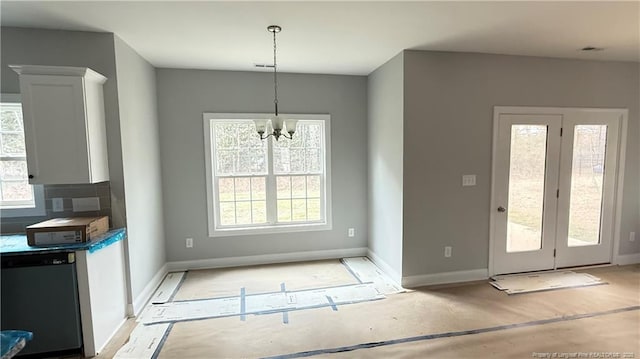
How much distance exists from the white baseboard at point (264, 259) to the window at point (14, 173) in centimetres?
171

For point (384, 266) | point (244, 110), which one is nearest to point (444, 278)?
point (384, 266)

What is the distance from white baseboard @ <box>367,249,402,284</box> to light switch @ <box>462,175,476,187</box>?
4.22 feet

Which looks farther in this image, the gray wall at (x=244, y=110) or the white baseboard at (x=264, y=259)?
the white baseboard at (x=264, y=259)

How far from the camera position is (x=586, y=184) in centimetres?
388

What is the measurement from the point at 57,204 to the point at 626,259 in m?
6.55

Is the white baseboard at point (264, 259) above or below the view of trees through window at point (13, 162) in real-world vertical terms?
below

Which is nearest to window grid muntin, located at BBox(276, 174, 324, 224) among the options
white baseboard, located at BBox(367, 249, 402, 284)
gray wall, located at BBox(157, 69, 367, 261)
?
gray wall, located at BBox(157, 69, 367, 261)

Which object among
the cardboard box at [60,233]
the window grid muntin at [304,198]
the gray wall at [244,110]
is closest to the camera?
the cardboard box at [60,233]

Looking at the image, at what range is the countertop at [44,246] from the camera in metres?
2.24

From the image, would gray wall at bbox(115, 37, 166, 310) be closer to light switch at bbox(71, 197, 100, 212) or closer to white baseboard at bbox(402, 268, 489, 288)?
light switch at bbox(71, 197, 100, 212)

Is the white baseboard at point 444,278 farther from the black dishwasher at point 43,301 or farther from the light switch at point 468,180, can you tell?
the black dishwasher at point 43,301

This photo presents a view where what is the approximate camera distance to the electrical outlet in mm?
2734

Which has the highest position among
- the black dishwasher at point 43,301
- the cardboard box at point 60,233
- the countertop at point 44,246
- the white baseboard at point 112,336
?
the cardboard box at point 60,233

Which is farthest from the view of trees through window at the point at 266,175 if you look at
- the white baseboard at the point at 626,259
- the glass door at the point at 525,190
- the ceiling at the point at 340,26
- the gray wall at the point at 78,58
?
the white baseboard at the point at 626,259
